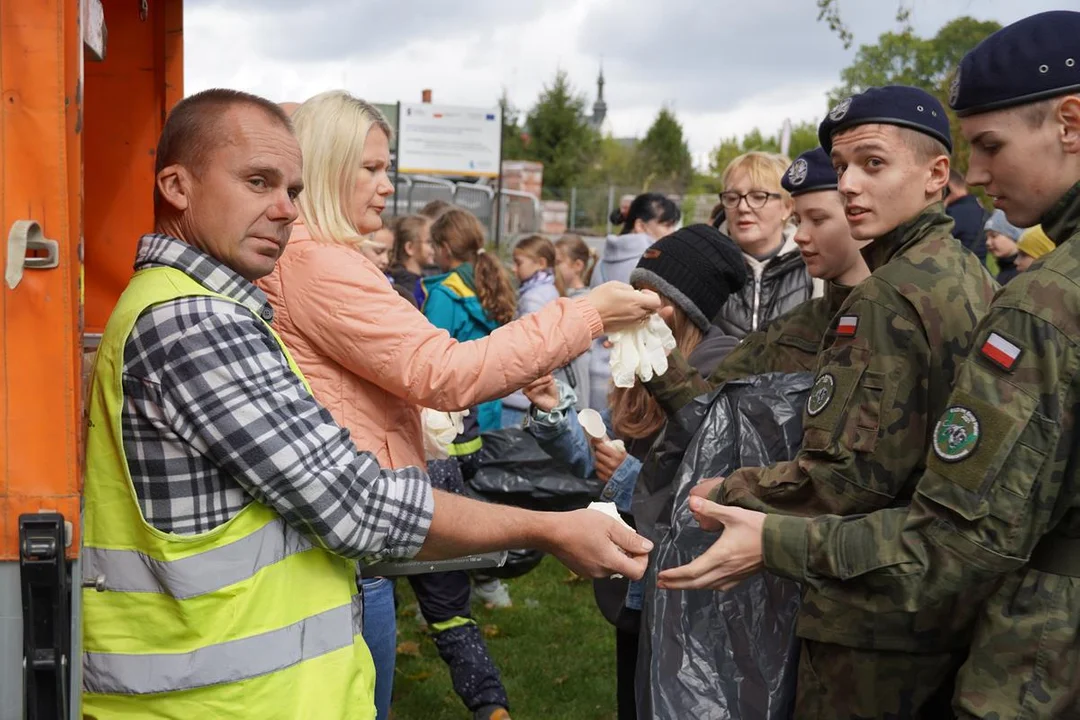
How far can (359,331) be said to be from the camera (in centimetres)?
241

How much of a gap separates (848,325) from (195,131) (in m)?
1.55

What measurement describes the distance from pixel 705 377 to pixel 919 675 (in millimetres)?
1455

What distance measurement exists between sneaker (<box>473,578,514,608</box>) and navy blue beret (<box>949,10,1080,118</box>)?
16.5 feet

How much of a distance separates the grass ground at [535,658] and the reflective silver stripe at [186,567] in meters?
3.54

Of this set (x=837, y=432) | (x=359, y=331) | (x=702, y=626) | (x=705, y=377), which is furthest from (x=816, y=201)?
(x=359, y=331)

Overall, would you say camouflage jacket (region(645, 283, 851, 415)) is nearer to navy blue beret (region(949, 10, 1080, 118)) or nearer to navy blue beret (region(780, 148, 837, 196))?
navy blue beret (region(780, 148, 837, 196))

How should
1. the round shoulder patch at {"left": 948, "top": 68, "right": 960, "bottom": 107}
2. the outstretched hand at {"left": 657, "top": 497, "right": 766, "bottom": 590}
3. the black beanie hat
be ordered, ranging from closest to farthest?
the round shoulder patch at {"left": 948, "top": 68, "right": 960, "bottom": 107} → the outstretched hand at {"left": 657, "top": 497, "right": 766, "bottom": 590} → the black beanie hat

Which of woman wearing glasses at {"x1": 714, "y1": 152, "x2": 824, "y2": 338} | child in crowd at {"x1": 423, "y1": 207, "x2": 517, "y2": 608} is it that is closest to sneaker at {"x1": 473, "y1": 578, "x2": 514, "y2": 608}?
child in crowd at {"x1": 423, "y1": 207, "x2": 517, "y2": 608}

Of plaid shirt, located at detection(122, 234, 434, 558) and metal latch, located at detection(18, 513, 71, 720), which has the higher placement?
plaid shirt, located at detection(122, 234, 434, 558)

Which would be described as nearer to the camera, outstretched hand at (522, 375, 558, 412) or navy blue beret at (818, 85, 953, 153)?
navy blue beret at (818, 85, 953, 153)

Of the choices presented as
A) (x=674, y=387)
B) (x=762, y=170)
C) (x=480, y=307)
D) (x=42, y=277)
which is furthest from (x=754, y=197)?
(x=42, y=277)

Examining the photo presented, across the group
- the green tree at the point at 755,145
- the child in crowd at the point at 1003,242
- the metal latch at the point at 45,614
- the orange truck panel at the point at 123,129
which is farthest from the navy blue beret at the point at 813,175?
the green tree at the point at 755,145

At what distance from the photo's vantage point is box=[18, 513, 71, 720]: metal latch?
164cm

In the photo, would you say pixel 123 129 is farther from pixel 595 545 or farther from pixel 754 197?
pixel 754 197
